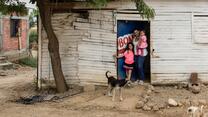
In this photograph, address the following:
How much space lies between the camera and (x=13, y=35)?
86.8ft

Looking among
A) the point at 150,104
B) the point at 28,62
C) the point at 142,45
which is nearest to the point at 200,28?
the point at 142,45

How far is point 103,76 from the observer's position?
14711 mm

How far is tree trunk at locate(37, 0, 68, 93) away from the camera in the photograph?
1409 centimetres

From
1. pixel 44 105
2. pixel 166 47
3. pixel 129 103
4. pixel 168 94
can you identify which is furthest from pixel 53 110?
pixel 166 47

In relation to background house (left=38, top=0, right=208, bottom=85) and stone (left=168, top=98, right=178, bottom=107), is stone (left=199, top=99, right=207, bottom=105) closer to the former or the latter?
stone (left=168, top=98, right=178, bottom=107)

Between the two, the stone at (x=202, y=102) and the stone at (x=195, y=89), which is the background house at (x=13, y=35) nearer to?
the stone at (x=195, y=89)

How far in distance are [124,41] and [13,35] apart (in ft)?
41.6

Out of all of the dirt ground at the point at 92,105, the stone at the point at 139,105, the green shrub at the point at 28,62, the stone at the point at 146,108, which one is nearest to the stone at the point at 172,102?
the dirt ground at the point at 92,105

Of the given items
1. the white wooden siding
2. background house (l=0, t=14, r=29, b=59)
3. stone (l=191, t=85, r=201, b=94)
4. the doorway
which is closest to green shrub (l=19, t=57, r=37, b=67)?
background house (l=0, t=14, r=29, b=59)

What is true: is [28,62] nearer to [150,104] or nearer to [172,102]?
[150,104]

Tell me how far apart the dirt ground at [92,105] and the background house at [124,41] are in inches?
26.1

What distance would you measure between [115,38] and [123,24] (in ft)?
2.21

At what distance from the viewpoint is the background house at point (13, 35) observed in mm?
25188

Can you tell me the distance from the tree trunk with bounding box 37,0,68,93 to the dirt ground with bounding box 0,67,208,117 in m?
0.73
